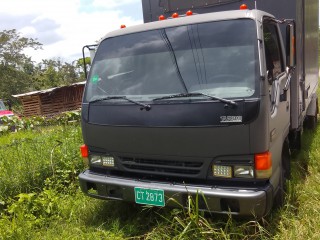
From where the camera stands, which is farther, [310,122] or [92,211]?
[310,122]

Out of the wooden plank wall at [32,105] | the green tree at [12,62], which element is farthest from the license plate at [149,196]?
the green tree at [12,62]

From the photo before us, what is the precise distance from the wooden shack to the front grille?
22.9 meters

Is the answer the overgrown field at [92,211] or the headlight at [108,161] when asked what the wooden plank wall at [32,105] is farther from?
the headlight at [108,161]

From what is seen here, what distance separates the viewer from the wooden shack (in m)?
25.3

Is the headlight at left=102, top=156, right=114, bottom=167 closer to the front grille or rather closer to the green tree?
the front grille

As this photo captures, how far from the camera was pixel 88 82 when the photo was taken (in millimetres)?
3637

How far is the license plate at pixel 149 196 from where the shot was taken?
306 cm

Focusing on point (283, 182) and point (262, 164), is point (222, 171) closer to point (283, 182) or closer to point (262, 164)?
point (262, 164)

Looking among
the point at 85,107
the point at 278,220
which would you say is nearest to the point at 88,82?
the point at 85,107

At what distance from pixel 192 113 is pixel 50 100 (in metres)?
24.7

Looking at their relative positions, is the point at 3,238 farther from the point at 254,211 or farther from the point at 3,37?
the point at 3,37

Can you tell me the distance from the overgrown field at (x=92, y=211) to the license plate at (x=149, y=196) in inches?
8.0

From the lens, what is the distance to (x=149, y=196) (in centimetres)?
311

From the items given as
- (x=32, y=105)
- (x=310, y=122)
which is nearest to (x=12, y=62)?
(x=32, y=105)
